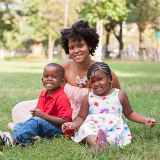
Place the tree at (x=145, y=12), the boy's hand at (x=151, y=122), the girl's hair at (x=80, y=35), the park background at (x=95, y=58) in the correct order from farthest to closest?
the tree at (x=145, y=12) → the girl's hair at (x=80, y=35) → the boy's hand at (x=151, y=122) → the park background at (x=95, y=58)

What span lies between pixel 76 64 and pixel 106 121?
1.20 meters

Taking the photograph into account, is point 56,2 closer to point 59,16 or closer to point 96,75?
point 59,16

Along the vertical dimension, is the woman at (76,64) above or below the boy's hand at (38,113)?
above

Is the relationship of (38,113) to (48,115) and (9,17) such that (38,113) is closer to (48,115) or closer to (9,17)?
(48,115)

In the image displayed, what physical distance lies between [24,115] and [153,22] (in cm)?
2340

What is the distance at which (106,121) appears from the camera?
10.0 ft

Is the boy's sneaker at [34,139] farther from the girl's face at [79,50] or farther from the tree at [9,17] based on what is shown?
the tree at [9,17]

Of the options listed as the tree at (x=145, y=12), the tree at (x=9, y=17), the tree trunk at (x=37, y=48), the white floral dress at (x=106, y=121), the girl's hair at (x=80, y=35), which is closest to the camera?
the white floral dress at (x=106, y=121)

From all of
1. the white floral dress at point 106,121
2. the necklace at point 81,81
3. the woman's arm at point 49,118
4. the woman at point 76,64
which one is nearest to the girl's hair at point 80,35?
the woman at point 76,64

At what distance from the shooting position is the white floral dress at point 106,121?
118 inches

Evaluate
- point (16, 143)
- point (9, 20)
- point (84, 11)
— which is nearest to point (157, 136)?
point (16, 143)

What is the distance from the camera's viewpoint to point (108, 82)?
313cm

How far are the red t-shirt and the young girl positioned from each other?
0.17m

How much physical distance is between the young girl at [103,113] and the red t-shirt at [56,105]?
17cm
